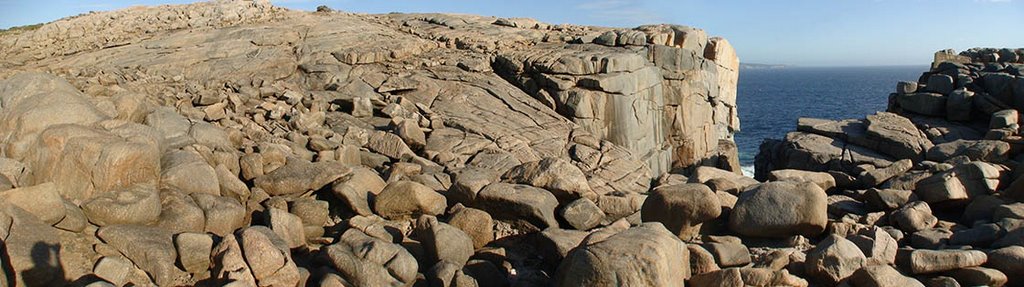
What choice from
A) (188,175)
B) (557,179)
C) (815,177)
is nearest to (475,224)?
(557,179)

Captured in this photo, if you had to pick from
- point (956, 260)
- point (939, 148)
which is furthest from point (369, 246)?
point (939, 148)

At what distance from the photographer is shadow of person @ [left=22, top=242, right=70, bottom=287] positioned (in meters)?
7.69

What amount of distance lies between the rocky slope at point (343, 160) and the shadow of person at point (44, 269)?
0.02 m

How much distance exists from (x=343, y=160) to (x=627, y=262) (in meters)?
10.0

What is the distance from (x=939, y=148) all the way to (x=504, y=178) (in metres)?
21.8

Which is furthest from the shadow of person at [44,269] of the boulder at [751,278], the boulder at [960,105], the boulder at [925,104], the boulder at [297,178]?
the boulder at [925,104]

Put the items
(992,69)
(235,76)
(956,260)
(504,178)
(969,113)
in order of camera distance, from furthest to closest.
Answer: (992,69), (969,113), (235,76), (504,178), (956,260)

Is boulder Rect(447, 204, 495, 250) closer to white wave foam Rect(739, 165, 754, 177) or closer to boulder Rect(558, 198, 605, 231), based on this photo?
boulder Rect(558, 198, 605, 231)

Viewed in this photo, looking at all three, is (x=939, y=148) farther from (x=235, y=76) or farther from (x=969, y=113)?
(x=235, y=76)

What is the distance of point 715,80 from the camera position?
3538 centimetres

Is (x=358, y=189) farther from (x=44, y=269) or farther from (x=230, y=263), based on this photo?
(x=44, y=269)

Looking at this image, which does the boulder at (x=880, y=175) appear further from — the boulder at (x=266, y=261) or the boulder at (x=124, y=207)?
the boulder at (x=124, y=207)

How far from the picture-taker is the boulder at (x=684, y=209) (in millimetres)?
11484

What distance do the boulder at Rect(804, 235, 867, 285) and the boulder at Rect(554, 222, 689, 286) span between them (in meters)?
2.04
